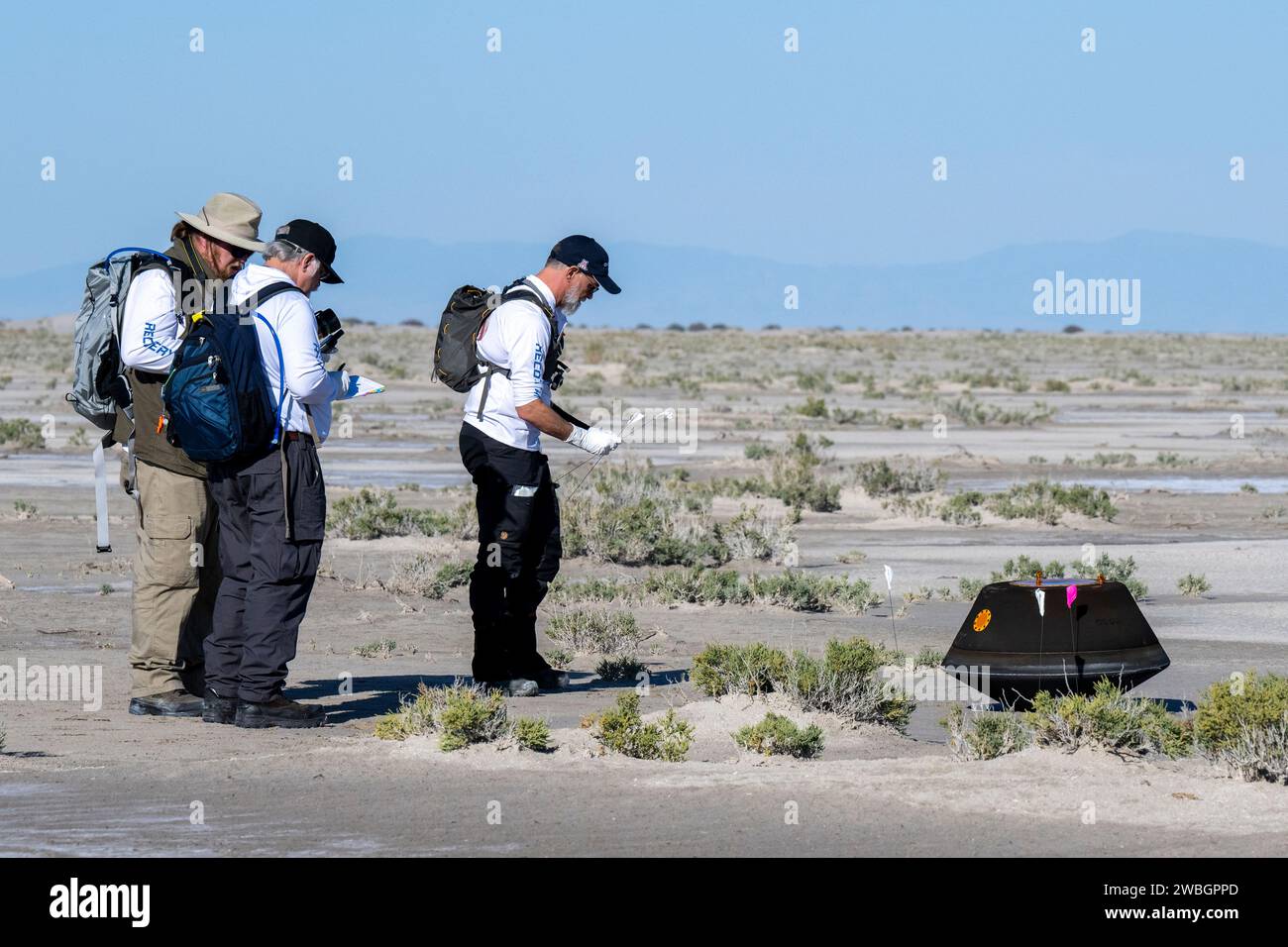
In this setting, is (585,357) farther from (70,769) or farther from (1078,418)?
(70,769)

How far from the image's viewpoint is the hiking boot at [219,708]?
8.47 metres

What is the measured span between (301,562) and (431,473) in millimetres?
17612

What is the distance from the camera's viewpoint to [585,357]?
217ft

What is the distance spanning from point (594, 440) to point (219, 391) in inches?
76.2

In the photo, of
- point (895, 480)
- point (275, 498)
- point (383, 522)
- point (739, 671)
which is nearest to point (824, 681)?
point (739, 671)

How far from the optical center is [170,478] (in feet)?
27.7

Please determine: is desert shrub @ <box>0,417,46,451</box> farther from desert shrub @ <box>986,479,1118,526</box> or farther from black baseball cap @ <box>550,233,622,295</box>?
black baseball cap @ <box>550,233,622,295</box>

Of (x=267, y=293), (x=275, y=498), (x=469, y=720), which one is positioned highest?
(x=267, y=293)

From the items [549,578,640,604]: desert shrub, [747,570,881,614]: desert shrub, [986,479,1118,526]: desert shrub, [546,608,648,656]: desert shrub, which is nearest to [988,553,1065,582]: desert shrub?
[747,570,881,614]: desert shrub

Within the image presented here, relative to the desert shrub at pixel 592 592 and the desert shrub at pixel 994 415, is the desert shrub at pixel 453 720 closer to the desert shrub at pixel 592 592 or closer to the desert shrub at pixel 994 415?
the desert shrub at pixel 592 592

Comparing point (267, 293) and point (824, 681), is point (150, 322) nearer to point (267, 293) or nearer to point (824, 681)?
point (267, 293)

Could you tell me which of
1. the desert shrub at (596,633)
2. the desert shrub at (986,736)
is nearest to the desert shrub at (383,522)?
the desert shrub at (596,633)

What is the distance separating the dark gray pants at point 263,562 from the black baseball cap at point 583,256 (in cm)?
164
